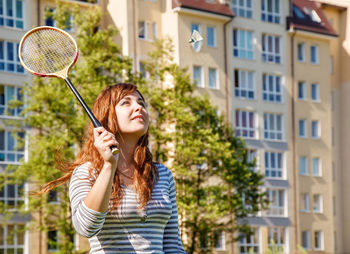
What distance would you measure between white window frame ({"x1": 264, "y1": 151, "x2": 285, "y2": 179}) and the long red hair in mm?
36662

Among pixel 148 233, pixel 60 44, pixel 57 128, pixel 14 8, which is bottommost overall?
pixel 148 233

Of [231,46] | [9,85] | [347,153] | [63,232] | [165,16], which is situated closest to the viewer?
[63,232]

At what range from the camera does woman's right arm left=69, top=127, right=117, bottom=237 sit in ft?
10.7

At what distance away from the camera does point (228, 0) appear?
130ft

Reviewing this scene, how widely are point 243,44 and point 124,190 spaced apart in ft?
121

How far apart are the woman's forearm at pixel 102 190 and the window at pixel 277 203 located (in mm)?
36754

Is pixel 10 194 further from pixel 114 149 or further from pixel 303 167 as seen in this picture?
pixel 114 149

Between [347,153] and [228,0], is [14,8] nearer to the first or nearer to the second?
[228,0]

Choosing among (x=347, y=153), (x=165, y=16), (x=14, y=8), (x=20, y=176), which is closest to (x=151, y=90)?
(x=20, y=176)

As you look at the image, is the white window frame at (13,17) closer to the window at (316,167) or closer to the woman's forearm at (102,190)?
the window at (316,167)

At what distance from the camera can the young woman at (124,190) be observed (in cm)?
340

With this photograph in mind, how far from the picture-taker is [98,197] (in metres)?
3.35

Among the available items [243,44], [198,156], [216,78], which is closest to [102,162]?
[198,156]

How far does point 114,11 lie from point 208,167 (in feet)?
27.1
